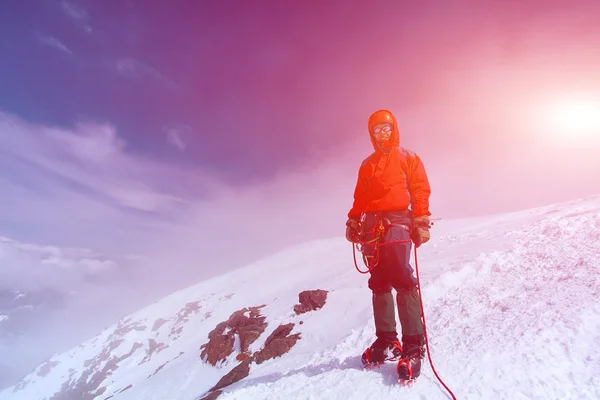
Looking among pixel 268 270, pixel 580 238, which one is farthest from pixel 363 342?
pixel 268 270

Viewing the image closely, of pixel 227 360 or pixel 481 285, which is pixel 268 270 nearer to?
pixel 227 360

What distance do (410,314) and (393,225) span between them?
54.6 inches

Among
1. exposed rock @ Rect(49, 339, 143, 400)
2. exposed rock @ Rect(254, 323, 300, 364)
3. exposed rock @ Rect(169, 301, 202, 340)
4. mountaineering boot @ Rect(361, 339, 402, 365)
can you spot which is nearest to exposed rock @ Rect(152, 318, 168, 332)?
exposed rock @ Rect(49, 339, 143, 400)

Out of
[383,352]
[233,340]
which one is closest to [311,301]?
[233,340]

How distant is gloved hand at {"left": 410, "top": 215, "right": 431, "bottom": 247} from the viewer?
496cm

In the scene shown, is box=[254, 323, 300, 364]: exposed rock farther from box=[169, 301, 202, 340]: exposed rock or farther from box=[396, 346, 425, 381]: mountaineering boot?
box=[169, 301, 202, 340]: exposed rock

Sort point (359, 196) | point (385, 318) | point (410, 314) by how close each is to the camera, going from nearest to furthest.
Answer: point (410, 314), point (385, 318), point (359, 196)

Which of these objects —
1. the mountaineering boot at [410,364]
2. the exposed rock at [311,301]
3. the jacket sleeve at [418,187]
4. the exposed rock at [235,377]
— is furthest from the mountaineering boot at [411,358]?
the exposed rock at [311,301]

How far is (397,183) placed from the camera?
5164 mm

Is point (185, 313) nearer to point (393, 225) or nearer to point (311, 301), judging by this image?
point (311, 301)

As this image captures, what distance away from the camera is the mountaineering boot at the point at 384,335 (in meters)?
5.15

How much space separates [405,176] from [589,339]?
3297 millimetres

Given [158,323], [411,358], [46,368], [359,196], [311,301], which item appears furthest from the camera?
[46,368]

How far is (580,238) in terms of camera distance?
9383mm
